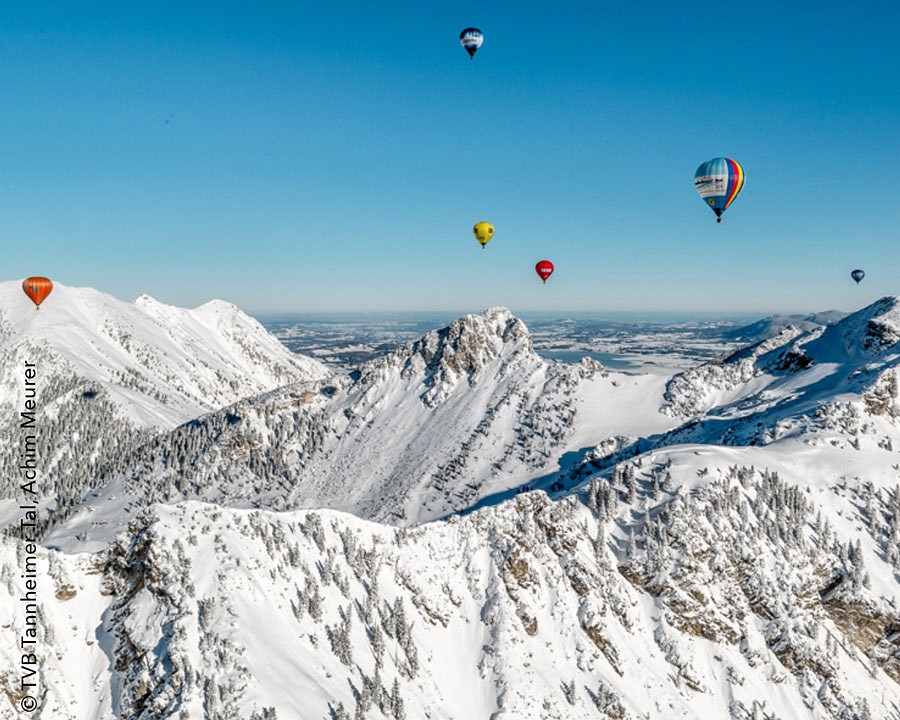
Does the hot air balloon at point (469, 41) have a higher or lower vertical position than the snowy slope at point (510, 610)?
higher

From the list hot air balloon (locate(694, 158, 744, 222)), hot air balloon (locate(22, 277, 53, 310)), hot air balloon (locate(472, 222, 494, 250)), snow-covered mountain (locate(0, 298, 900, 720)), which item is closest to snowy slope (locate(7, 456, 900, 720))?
snow-covered mountain (locate(0, 298, 900, 720))

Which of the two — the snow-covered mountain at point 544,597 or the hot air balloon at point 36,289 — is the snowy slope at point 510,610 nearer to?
the snow-covered mountain at point 544,597

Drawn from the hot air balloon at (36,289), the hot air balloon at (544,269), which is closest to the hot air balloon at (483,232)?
the hot air balloon at (544,269)

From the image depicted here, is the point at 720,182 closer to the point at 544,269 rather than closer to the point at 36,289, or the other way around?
the point at 544,269

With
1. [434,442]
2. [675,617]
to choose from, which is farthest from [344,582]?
[434,442]

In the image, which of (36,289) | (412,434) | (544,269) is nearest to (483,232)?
(544,269)
